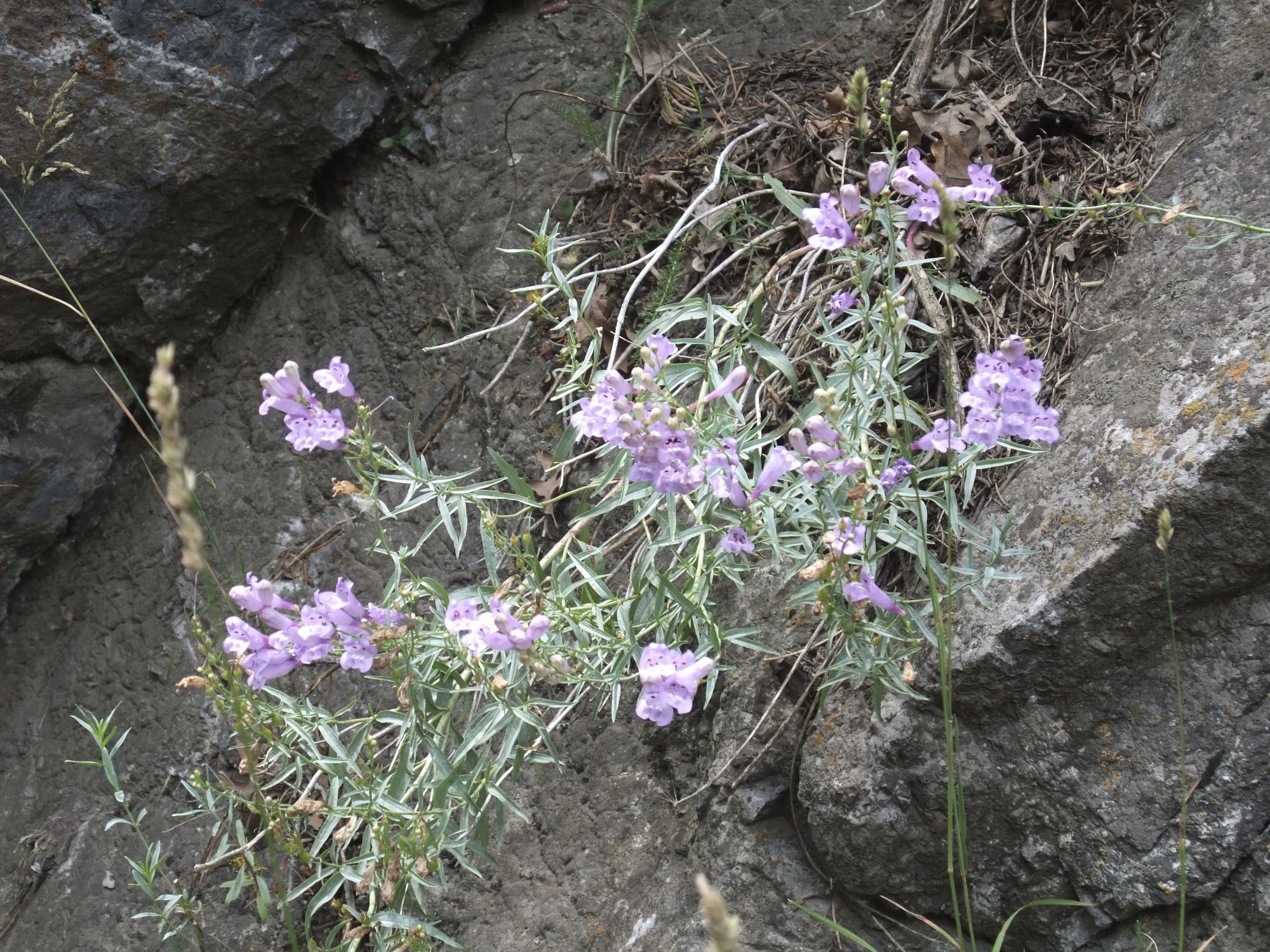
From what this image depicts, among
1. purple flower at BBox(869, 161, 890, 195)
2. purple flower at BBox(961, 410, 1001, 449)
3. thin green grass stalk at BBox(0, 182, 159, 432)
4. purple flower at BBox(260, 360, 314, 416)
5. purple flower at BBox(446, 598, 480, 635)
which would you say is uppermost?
thin green grass stalk at BBox(0, 182, 159, 432)

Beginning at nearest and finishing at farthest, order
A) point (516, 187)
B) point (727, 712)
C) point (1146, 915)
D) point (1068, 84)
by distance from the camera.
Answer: point (1146, 915), point (727, 712), point (1068, 84), point (516, 187)

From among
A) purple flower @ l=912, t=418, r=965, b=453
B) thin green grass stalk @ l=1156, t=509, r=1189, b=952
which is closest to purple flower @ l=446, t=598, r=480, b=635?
purple flower @ l=912, t=418, r=965, b=453

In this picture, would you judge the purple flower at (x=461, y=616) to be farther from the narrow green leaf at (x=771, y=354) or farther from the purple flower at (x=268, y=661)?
the narrow green leaf at (x=771, y=354)

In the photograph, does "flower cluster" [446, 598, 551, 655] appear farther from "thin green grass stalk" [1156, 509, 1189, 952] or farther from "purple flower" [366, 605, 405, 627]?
"thin green grass stalk" [1156, 509, 1189, 952]

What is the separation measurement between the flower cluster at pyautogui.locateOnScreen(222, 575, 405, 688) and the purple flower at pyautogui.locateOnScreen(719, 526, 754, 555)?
28.3 inches

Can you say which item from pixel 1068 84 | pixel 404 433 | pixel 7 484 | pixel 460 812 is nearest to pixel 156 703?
pixel 7 484

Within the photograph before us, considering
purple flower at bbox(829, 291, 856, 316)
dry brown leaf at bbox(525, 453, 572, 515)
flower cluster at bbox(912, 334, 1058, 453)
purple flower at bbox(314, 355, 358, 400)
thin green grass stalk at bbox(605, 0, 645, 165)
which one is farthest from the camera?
thin green grass stalk at bbox(605, 0, 645, 165)

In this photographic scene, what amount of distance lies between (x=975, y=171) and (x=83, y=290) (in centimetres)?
276

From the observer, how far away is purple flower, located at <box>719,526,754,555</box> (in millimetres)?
2215

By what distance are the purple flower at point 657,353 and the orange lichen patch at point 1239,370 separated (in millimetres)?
1172

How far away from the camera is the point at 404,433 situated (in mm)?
3484

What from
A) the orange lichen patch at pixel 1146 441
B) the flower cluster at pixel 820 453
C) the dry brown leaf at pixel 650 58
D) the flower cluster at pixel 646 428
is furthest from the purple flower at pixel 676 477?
the dry brown leaf at pixel 650 58

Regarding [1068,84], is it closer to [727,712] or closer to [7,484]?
[727,712]

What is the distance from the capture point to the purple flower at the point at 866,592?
2.08 m
